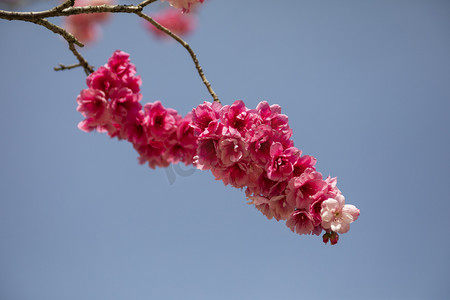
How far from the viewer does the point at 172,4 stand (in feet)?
5.91

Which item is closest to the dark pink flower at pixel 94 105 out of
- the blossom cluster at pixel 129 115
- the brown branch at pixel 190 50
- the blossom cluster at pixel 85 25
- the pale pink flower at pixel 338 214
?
the blossom cluster at pixel 129 115

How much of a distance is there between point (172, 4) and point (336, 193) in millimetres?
1385

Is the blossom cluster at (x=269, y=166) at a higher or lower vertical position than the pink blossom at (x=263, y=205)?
higher

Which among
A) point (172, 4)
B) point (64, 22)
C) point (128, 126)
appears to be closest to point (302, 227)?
point (128, 126)

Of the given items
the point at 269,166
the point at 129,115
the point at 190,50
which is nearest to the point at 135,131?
the point at 129,115

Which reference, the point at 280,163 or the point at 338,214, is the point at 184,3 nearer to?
the point at 280,163

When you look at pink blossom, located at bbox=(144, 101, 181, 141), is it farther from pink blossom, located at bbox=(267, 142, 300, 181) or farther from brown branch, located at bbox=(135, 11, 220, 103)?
pink blossom, located at bbox=(267, 142, 300, 181)

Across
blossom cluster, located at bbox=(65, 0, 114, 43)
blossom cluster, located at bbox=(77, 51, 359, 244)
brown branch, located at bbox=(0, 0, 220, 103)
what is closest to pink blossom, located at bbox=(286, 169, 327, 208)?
blossom cluster, located at bbox=(77, 51, 359, 244)

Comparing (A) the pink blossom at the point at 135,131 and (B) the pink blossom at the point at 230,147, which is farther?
(A) the pink blossom at the point at 135,131

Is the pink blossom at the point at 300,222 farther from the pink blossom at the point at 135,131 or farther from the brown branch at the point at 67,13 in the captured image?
the pink blossom at the point at 135,131

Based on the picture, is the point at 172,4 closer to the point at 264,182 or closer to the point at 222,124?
the point at 222,124

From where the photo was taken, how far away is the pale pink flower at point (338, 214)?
4.39 ft

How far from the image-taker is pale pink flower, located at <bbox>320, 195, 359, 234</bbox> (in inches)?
52.7

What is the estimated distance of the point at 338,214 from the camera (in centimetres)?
138
